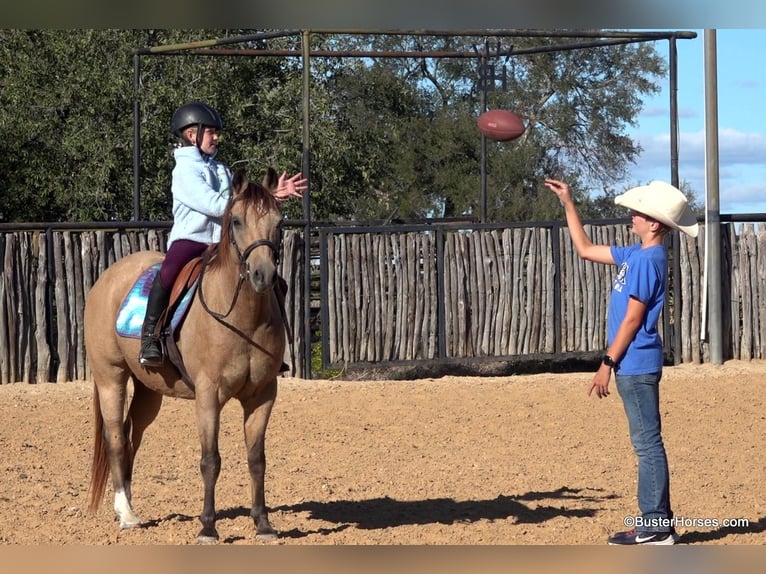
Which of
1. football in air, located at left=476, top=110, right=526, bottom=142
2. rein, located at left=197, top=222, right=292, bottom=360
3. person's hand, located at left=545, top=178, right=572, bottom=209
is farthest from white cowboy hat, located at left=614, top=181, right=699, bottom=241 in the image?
football in air, located at left=476, top=110, right=526, bottom=142

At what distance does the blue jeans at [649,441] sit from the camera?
5985 millimetres

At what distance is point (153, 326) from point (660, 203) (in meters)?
3.02

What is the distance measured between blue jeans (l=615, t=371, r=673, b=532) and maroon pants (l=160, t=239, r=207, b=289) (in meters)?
2.65

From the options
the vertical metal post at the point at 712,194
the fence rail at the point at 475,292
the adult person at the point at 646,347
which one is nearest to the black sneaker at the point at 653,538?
the adult person at the point at 646,347

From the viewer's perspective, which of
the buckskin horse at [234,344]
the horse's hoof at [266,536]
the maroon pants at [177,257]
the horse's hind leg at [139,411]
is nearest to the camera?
the buckskin horse at [234,344]

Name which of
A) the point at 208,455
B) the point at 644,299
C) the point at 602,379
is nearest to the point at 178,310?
the point at 208,455

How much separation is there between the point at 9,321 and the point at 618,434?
7005 mm

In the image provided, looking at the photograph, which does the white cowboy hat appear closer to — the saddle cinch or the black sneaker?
Result: the black sneaker

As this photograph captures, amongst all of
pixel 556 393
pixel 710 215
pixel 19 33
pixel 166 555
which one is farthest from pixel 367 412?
pixel 19 33

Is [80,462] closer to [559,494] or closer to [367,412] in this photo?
[367,412]

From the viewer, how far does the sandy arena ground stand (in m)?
6.86

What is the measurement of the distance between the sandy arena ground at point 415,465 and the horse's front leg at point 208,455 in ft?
0.47

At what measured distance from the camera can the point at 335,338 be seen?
45.4 feet

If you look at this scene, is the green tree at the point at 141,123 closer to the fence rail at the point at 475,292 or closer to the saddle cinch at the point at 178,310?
the fence rail at the point at 475,292
